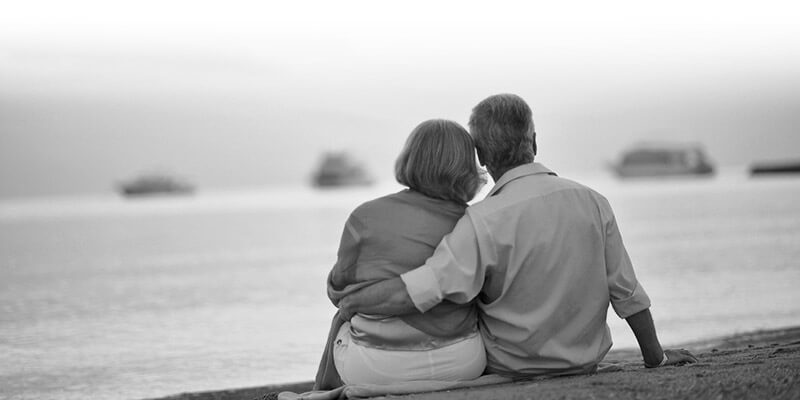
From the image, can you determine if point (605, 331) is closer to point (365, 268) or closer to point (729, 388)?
point (729, 388)

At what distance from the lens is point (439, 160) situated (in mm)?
3344

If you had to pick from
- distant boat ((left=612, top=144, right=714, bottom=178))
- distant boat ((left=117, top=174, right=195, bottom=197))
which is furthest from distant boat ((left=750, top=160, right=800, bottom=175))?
distant boat ((left=117, top=174, right=195, bottom=197))

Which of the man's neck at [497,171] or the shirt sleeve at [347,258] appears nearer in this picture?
the shirt sleeve at [347,258]

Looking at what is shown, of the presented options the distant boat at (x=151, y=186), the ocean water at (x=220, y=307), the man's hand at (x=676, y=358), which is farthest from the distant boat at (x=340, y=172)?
the man's hand at (x=676, y=358)

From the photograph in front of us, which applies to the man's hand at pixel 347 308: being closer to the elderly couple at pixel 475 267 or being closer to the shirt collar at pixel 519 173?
the elderly couple at pixel 475 267

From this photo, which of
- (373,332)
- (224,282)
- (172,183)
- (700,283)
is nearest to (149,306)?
(224,282)

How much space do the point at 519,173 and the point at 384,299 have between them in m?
0.65

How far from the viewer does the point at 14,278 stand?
2092 centimetres

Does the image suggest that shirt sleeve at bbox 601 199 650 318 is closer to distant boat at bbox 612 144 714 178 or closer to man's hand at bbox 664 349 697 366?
man's hand at bbox 664 349 697 366

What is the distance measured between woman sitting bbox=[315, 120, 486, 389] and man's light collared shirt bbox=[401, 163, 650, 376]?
0.09m

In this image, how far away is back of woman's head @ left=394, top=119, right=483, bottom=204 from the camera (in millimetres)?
3340

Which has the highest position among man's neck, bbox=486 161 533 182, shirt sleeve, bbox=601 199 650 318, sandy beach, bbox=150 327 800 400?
man's neck, bbox=486 161 533 182

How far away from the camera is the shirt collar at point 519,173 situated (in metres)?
3.48

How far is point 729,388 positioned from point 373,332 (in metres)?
1.17
